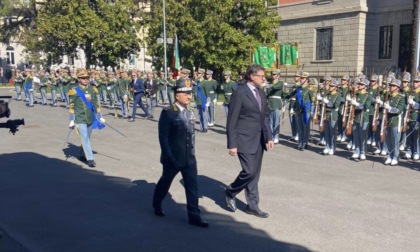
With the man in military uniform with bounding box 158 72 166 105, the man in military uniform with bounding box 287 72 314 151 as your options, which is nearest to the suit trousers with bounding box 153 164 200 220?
the man in military uniform with bounding box 287 72 314 151

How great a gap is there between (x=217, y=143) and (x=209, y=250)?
804 centimetres

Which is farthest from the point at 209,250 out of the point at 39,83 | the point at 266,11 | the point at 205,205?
the point at 266,11

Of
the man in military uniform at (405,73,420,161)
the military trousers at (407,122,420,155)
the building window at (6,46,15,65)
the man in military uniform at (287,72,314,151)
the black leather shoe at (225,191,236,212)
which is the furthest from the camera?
the building window at (6,46,15,65)

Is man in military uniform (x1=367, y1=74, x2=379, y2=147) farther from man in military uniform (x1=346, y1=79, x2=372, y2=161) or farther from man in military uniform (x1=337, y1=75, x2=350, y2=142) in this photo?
man in military uniform (x1=337, y1=75, x2=350, y2=142)

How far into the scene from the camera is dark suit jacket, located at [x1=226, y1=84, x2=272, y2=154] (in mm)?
6633

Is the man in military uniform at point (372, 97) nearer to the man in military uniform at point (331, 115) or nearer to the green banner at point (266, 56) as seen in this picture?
the man in military uniform at point (331, 115)

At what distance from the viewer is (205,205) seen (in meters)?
7.35

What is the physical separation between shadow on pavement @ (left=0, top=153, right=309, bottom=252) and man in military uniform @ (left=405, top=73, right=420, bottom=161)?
519cm

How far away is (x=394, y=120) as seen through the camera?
34.0 feet

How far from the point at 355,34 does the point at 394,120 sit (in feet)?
80.7

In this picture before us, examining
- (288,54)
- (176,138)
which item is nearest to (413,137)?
(176,138)

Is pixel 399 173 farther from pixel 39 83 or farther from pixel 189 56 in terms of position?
pixel 189 56

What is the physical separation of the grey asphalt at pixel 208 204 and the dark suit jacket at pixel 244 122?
3.56ft

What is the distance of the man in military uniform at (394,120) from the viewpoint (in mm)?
10344
